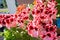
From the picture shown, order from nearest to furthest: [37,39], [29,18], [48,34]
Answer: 1. [48,34]
2. [37,39]
3. [29,18]

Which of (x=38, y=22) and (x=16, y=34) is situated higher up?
(x=38, y=22)

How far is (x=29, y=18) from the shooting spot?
1.29 meters

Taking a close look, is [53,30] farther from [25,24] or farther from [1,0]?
[1,0]

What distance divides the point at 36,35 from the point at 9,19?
0.24m

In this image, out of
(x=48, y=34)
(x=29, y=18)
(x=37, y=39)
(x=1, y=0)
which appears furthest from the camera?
(x=1, y=0)

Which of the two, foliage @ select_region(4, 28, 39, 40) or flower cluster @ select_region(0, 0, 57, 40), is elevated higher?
flower cluster @ select_region(0, 0, 57, 40)

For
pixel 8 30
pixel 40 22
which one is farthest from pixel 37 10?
pixel 8 30

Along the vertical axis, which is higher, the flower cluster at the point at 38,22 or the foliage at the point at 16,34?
the flower cluster at the point at 38,22

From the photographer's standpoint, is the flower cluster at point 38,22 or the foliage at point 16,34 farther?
the foliage at point 16,34

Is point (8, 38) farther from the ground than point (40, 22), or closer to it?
closer to it

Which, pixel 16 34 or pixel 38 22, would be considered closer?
pixel 38 22

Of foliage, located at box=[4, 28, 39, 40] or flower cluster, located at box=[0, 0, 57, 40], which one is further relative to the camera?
foliage, located at box=[4, 28, 39, 40]

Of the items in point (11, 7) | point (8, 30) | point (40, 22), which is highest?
point (40, 22)

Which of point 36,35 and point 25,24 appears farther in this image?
point 25,24
